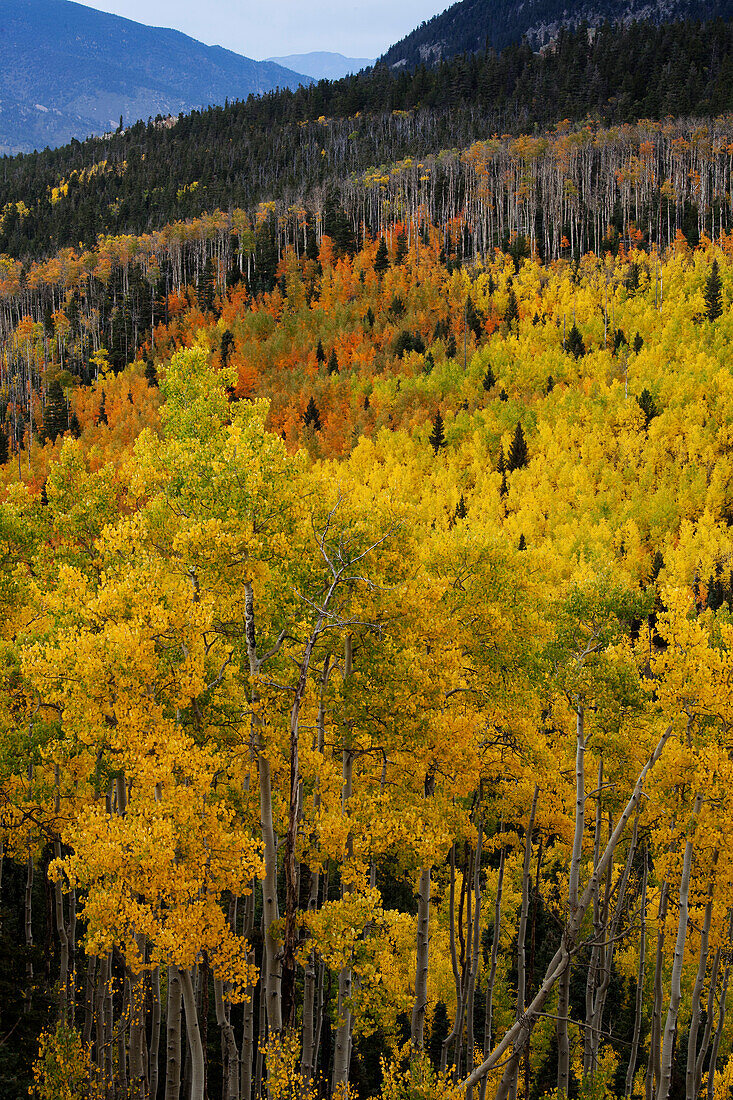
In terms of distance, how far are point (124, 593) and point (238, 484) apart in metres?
2.38

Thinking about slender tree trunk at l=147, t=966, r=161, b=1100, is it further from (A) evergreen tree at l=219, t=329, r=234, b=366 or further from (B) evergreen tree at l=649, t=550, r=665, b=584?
(A) evergreen tree at l=219, t=329, r=234, b=366

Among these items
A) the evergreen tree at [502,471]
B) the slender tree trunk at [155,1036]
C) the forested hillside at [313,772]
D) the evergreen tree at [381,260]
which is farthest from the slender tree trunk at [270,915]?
the evergreen tree at [381,260]

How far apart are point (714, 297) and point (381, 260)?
136ft

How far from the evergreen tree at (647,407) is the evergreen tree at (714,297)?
15.5 metres

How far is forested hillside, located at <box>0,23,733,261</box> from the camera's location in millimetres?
122812

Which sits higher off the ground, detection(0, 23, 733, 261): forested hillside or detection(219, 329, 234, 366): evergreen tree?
detection(0, 23, 733, 261): forested hillside

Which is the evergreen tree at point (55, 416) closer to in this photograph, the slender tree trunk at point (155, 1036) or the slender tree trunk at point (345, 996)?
the slender tree trunk at point (155, 1036)

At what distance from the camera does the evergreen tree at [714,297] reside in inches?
2547

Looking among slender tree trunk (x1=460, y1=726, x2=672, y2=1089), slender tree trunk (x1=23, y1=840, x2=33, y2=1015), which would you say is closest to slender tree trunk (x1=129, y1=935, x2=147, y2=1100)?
slender tree trunk (x1=23, y1=840, x2=33, y2=1015)

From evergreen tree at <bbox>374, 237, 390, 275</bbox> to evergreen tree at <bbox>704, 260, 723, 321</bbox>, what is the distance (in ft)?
129

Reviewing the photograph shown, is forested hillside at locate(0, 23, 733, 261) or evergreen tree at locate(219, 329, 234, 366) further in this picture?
forested hillside at locate(0, 23, 733, 261)

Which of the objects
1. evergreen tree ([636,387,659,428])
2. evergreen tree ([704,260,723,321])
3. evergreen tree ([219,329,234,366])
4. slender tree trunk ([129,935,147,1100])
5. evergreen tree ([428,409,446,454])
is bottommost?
slender tree trunk ([129,935,147,1100])

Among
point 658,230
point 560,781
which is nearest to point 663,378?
point 658,230

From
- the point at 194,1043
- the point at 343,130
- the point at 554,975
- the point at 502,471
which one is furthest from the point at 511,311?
the point at 343,130
